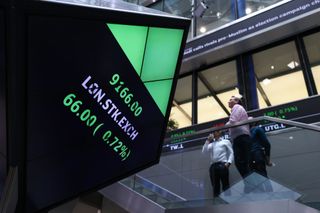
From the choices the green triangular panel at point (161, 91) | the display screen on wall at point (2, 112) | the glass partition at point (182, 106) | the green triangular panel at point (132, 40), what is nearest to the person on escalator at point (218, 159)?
the green triangular panel at point (161, 91)

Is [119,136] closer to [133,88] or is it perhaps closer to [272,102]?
[133,88]

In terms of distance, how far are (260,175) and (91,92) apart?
2890 millimetres

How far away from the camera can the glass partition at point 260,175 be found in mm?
5582

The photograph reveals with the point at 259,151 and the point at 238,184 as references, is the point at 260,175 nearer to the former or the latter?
the point at 238,184

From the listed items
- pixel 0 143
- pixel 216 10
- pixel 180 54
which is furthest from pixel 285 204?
pixel 216 10

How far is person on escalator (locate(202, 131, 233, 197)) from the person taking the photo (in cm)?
627

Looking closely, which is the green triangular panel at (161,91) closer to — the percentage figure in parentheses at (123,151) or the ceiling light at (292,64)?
the percentage figure in parentheses at (123,151)

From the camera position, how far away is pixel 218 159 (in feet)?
21.7

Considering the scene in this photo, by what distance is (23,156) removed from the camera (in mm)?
5066

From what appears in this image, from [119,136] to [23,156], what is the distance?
1.55 metres

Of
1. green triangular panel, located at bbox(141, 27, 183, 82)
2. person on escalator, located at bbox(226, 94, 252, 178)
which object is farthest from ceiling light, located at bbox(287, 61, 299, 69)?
green triangular panel, located at bbox(141, 27, 183, 82)

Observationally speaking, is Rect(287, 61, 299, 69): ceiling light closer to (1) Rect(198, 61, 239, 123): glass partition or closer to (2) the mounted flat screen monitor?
(1) Rect(198, 61, 239, 123): glass partition

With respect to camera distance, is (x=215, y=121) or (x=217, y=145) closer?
(x=217, y=145)

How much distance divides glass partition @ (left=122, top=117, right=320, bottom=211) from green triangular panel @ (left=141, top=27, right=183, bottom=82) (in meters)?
1.58
